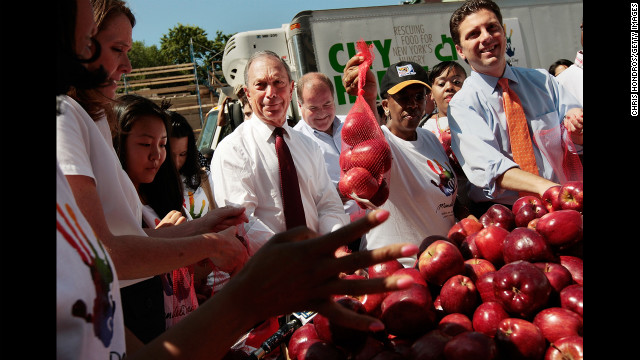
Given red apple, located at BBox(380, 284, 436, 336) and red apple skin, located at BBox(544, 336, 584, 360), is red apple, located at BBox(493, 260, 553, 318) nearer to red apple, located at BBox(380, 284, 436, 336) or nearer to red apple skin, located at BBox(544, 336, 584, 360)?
red apple skin, located at BBox(544, 336, 584, 360)

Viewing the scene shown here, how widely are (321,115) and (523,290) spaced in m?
3.31

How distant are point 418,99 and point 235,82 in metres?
6.45

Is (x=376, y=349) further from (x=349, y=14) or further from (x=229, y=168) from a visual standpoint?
(x=349, y=14)

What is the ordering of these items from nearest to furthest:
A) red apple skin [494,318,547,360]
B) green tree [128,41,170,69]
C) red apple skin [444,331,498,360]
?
red apple skin [444,331,498,360], red apple skin [494,318,547,360], green tree [128,41,170,69]

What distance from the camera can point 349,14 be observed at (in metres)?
7.29

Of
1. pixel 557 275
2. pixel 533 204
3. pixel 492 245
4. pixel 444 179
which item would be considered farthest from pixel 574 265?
pixel 444 179

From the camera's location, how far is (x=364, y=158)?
6.71 ft

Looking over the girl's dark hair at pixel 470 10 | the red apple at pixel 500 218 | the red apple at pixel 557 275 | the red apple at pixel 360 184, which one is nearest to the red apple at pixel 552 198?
the red apple at pixel 500 218

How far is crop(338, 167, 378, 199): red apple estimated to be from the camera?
1984 millimetres

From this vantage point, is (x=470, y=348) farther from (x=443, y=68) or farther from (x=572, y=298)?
(x=443, y=68)

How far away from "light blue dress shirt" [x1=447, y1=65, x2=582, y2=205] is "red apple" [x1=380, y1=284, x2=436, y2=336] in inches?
49.4

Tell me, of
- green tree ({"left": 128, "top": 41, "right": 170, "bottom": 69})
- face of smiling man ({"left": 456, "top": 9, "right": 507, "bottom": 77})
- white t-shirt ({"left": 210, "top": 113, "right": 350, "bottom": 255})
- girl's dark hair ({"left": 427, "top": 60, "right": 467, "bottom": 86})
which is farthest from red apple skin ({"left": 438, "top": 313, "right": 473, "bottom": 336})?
green tree ({"left": 128, "top": 41, "right": 170, "bottom": 69})
